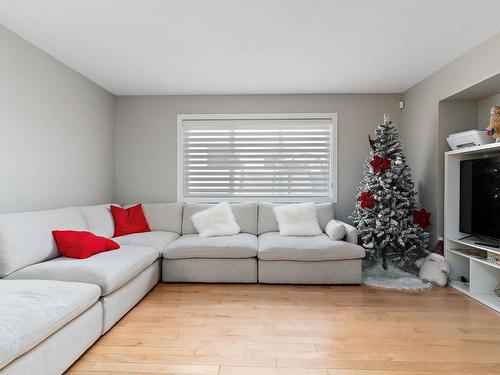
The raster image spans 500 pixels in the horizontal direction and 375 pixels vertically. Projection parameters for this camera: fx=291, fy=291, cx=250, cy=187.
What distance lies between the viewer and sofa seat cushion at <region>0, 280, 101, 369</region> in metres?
1.39

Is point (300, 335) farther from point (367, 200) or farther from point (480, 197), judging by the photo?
point (480, 197)

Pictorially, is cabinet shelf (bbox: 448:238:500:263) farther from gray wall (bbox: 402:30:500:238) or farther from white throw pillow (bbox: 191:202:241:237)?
white throw pillow (bbox: 191:202:241:237)

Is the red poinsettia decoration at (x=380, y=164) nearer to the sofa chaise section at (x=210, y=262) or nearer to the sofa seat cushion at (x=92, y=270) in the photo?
the sofa chaise section at (x=210, y=262)

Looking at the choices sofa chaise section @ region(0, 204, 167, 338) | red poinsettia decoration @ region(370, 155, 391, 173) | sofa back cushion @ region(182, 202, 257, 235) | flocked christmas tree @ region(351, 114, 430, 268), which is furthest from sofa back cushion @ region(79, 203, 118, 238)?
red poinsettia decoration @ region(370, 155, 391, 173)

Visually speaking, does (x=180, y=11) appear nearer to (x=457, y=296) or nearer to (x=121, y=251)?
(x=121, y=251)

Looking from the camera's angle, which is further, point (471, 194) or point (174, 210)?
point (174, 210)

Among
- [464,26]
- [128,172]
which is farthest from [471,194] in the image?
[128,172]

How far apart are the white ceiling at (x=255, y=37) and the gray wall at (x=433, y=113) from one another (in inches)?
5.0

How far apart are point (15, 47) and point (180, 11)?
65.3 inches

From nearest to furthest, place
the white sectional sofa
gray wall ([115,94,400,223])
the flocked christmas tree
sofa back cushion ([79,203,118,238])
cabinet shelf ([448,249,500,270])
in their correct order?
the white sectional sofa, cabinet shelf ([448,249,500,270]), sofa back cushion ([79,203,118,238]), the flocked christmas tree, gray wall ([115,94,400,223])

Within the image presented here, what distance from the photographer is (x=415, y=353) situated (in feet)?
6.49

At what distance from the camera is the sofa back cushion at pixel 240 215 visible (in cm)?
407

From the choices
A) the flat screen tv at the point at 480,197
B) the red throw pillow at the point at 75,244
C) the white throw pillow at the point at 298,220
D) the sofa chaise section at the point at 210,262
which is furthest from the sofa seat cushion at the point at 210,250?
the flat screen tv at the point at 480,197

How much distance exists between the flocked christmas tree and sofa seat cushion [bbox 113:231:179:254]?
2.40 metres
